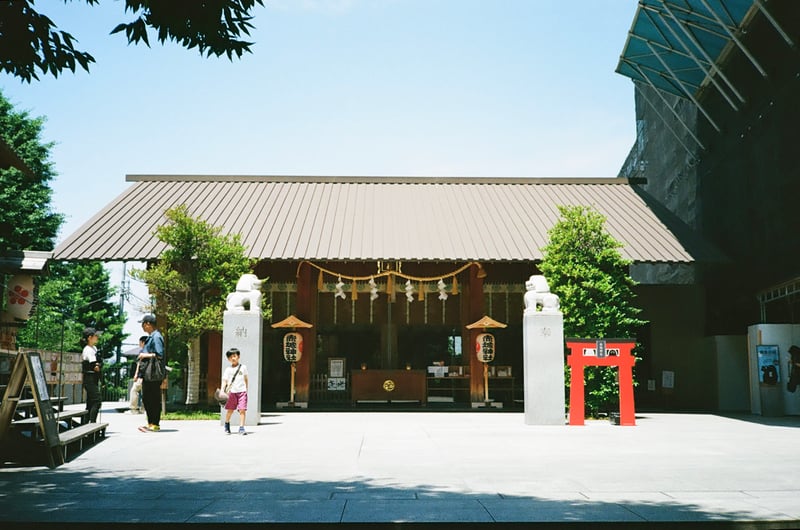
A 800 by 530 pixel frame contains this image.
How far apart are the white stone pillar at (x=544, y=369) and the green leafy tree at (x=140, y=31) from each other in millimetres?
11018

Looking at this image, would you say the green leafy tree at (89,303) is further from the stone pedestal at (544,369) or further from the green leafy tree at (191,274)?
the stone pedestal at (544,369)

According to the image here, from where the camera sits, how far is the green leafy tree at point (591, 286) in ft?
59.2

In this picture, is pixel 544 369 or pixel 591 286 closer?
pixel 544 369

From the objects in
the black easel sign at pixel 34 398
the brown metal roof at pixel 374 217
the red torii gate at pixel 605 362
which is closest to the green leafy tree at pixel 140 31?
the black easel sign at pixel 34 398

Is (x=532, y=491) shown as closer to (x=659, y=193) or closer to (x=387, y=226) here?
(x=387, y=226)

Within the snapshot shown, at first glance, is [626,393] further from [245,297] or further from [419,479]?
[419,479]

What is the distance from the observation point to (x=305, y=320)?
22.9m

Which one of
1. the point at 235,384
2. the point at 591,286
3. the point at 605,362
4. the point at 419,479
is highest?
the point at 591,286

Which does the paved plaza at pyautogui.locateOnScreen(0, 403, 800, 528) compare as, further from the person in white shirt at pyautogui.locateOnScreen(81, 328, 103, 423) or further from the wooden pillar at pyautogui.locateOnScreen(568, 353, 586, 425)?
the wooden pillar at pyautogui.locateOnScreen(568, 353, 586, 425)

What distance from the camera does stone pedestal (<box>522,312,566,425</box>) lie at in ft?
51.8

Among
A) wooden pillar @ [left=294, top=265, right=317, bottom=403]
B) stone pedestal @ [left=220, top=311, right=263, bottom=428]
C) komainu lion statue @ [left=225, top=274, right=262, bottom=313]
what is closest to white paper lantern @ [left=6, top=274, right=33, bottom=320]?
komainu lion statue @ [left=225, top=274, right=262, bottom=313]

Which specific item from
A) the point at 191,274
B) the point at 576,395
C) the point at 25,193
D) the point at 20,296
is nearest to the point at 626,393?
the point at 576,395

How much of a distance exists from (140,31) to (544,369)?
Answer: 39.2ft

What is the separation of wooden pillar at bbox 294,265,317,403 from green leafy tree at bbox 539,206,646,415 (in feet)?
26.3
